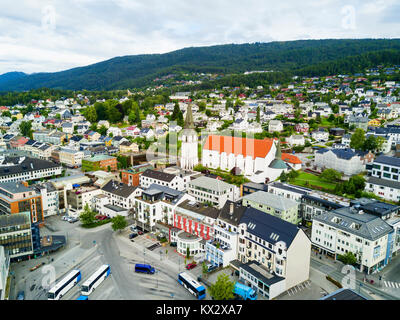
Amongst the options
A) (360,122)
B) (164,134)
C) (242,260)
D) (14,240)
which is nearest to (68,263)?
(14,240)

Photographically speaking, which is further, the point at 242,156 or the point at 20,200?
the point at 242,156

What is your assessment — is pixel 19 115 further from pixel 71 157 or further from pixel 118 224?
pixel 118 224

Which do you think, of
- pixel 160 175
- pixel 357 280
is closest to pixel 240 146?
pixel 160 175

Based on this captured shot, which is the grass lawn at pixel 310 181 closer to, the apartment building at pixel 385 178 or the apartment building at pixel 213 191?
the apartment building at pixel 385 178

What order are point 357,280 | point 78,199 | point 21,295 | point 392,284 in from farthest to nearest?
point 78,199
point 357,280
point 392,284
point 21,295

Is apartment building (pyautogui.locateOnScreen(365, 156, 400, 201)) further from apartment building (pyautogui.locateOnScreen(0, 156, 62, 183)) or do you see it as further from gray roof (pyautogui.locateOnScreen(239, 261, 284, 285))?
apartment building (pyautogui.locateOnScreen(0, 156, 62, 183))

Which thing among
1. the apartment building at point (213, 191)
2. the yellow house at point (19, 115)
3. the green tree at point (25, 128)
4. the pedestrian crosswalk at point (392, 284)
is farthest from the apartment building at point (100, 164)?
the yellow house at point (19, 115)
